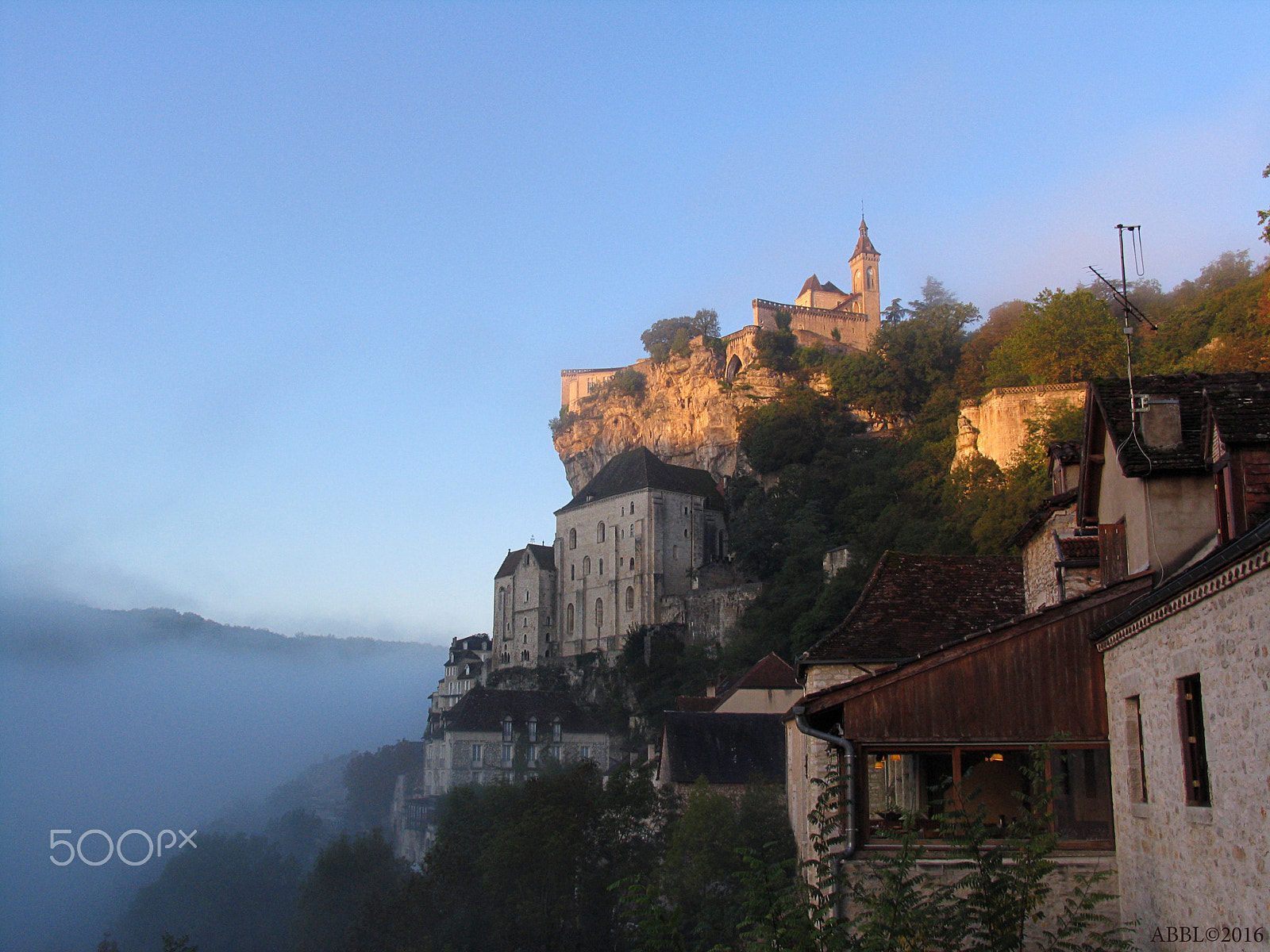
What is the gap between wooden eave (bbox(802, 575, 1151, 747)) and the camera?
13.0 m

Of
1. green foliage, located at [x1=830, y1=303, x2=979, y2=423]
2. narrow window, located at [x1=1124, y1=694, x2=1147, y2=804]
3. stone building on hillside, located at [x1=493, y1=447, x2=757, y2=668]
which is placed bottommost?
narrow window, located at [x1=1124, y1=694, x2=1147, y2=804]

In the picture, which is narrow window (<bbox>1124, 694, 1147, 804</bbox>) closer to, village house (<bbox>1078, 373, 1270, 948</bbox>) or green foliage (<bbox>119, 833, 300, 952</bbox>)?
village house (<bbox>1078, 373, 1270, 948</bbox>)

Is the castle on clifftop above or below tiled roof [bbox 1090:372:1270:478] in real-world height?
above

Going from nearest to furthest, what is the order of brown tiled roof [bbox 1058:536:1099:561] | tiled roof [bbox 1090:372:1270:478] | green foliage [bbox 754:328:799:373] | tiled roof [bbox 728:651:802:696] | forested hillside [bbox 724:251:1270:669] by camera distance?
tiled roof [bbox 1090:372:1270:478] < brown tiled roof [bbox 1058:536:1099:561] < tiled roof [bbox 728:651:802:696] < forested hillside [bbox 724:251:1270:669] < green foliage [bbox 754:328:799:373]

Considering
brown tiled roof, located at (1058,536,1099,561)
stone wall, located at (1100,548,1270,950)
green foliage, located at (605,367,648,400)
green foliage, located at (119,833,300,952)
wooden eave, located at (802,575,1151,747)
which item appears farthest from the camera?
green foliage, located at (605,367,648,400)

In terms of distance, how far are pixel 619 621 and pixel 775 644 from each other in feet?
62.4

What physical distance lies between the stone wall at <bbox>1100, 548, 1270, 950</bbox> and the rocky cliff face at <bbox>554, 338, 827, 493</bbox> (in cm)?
7027

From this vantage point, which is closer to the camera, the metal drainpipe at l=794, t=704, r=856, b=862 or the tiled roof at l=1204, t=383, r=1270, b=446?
the tiled roof at l=1204, t=383, r=1270, b=446

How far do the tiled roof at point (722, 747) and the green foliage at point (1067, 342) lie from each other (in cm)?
2601

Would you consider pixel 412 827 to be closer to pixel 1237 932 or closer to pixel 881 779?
pixel 881 779

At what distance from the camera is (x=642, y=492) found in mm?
78125

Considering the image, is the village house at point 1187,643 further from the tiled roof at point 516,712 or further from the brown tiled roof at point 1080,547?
the tiled roof at point 516,712

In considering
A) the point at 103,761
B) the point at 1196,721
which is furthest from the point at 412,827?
the point at 103,761

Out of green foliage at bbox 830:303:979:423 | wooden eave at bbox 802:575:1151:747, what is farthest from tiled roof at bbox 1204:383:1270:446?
green foliage at bbox 830:303:979:423
